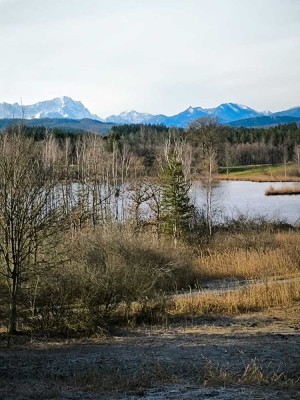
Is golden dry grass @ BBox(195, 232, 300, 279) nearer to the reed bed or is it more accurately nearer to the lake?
the lake

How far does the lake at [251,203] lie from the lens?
43031 millimetres

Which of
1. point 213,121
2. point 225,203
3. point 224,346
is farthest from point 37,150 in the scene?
point 213,121

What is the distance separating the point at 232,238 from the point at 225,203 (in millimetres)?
21341

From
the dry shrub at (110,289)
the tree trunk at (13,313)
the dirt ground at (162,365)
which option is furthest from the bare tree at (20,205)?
the dirt ground at (162,365)

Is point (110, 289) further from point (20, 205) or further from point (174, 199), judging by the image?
point (174, 199)

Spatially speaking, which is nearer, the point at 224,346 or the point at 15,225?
the point at 224,346

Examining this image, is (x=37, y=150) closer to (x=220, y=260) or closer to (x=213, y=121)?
(x=220, y=260)

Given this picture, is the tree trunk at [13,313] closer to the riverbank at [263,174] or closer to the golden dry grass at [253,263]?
the golden dry grass at [253,263]

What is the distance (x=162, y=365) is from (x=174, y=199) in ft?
65.8

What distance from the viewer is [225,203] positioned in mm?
51406

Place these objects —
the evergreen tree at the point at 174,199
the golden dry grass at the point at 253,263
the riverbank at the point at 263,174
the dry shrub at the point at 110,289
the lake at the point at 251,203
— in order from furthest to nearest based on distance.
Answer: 1. the riverbank at the point at 263,174
2. the lake at the point at 251,203
3. the evergreen tree at the point at 174,199
4. the golden dry grass at the point at 253,263
5. the dry shrub at the point at 110,289

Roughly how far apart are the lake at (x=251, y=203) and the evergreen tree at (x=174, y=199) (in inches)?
426

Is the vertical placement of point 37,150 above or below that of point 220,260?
above

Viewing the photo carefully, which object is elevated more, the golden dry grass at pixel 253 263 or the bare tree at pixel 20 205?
the bare tree at pixel 20 205
